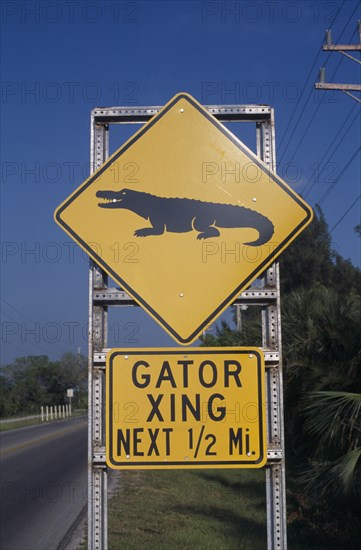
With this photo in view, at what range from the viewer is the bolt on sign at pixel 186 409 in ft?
11.8

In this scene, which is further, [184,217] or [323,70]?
[323,70]

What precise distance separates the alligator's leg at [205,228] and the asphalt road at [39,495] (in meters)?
6.28

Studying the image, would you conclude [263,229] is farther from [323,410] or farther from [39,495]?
[39,495]

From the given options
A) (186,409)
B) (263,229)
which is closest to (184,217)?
(263,229)

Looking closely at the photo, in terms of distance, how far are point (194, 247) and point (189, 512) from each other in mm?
8190

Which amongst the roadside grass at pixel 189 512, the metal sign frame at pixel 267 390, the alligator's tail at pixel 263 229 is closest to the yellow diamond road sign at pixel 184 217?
the alligator's tail at pixel 263 229

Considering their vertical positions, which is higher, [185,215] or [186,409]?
[185,215]

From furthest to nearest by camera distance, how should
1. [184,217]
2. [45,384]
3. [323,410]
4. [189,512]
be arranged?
1. [45,384]
2. [189,512]
3. [323,410]
4. [184,217]

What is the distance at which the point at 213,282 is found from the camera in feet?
12.0

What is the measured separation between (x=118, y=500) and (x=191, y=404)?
913 cm

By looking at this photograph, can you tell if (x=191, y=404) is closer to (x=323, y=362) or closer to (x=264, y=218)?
(x=264, y=218)

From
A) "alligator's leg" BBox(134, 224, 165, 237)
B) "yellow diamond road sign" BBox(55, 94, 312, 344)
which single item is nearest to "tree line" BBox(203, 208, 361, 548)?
"yellow diamond road sign" BBox(55, 94, 312, 344)

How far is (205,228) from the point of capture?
373 centimetres

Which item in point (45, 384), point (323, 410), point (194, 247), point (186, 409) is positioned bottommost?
point (45, 384)
